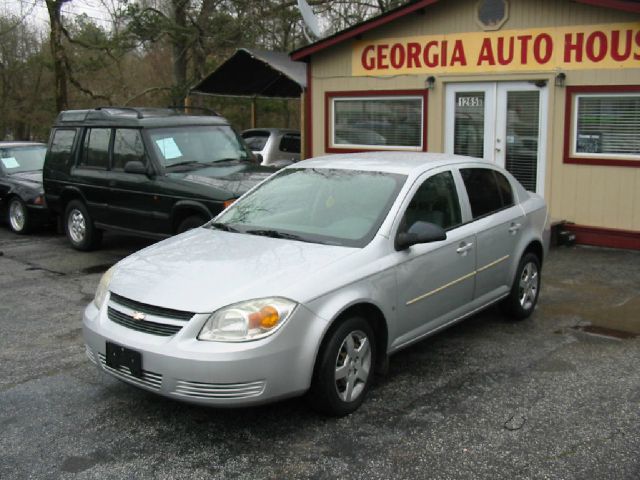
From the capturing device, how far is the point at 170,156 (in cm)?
916

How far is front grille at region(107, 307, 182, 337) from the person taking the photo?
402 centimetres

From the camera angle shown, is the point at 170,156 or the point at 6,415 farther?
the point at 170,156

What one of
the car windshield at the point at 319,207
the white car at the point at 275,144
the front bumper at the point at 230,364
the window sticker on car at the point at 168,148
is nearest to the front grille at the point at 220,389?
the front bumper at the point at 230,364

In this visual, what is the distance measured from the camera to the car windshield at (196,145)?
30.1ft

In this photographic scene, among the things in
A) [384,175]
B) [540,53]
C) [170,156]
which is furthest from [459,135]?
[384,175]

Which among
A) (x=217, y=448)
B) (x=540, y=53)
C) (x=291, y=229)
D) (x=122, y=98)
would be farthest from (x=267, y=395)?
(x=122, y=98)

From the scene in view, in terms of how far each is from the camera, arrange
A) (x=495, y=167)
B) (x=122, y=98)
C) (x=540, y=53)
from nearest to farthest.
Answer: (x=495, y=167) → (x=540, y=53) → (x=122, y=98)

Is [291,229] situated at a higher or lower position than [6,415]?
higher

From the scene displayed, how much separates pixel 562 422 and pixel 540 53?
7178 millimetres

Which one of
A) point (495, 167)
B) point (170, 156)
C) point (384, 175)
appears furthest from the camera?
point (170, 156)

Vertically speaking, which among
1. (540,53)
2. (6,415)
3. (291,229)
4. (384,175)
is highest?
(540,53)

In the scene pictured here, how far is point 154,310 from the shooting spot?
4117mm

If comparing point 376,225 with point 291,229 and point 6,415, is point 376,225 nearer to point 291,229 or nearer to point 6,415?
point 291,229

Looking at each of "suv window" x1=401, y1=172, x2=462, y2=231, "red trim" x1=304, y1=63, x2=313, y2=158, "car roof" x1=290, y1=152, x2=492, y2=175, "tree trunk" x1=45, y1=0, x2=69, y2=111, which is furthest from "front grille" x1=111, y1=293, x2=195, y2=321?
"tree trunk" x1=45, y1=0, x2=69, y2=111
